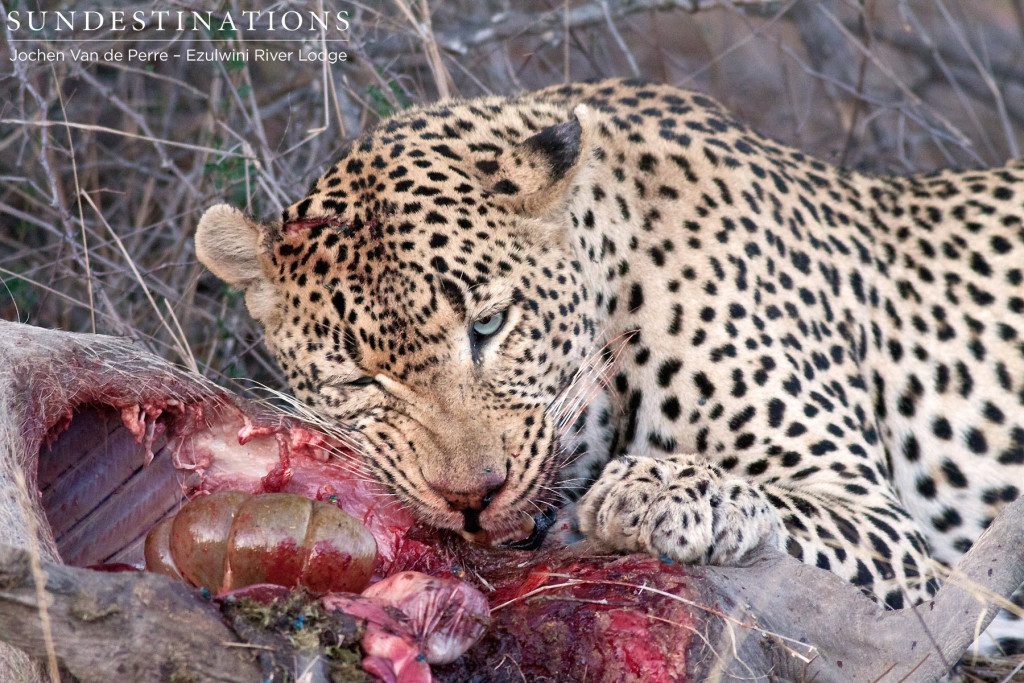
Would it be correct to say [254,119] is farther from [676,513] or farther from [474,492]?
[676,513]

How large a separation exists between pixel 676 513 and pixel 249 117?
4262 millimetres

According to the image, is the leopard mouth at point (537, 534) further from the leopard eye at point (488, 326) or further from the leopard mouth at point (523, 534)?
the leopard eye at point (488, 326)

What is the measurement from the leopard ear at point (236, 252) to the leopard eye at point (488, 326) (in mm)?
953

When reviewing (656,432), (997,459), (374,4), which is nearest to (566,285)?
(656,432)

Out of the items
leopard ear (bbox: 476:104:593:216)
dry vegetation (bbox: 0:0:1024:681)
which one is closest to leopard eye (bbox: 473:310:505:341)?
leopard ear (bbox: 476:104:593:216)

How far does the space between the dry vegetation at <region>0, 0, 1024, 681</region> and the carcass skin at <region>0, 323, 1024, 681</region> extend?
3.54 ft

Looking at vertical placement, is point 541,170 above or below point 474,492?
above

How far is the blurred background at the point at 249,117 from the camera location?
618 cm

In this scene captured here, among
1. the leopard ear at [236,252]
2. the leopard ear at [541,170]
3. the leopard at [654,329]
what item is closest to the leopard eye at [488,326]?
the leopard at [654,329]

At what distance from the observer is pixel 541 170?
4367mm

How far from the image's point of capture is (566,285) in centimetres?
441

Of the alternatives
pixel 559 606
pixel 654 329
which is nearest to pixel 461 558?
pixel 559 606

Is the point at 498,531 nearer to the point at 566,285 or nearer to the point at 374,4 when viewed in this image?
the point at 566,285

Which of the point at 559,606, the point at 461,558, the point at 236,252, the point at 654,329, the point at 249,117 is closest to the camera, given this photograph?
the point at 559,606
